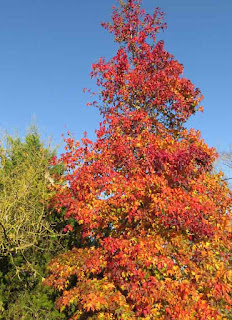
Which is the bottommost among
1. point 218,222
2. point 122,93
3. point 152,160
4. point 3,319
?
point 3,319

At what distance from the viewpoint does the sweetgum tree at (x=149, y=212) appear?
21.7 feet

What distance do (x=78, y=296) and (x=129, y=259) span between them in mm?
2215

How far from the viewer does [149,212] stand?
24.3ft

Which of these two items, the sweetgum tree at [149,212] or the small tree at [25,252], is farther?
the small tree at [25,252]

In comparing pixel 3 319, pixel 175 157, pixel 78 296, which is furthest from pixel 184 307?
pixel 3 319

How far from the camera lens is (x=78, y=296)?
301 inches

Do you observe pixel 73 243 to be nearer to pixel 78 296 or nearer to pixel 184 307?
pixel 78 296

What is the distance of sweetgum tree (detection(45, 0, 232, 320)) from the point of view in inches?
261

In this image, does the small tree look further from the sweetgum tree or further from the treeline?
the sweetgum tree

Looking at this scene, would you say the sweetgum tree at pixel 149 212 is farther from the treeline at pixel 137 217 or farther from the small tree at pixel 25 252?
the small tree at pixel 25 252

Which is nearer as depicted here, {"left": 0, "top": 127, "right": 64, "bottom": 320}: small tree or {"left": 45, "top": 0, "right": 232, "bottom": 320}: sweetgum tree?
{"left": 45, "top": 0, "right": 232, "bottom": 320}: sweetgum tree

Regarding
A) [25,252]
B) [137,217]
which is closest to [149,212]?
[137,217]

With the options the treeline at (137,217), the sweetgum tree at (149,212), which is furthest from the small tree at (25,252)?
the sweetgum tree at (149,212)

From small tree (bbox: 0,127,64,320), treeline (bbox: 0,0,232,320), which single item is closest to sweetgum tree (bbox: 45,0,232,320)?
treeline (bbox: 0,0,232,320)
